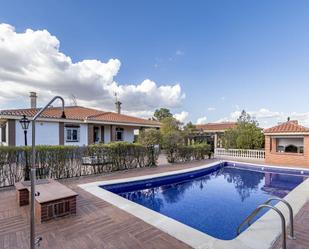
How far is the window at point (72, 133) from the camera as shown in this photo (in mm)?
18812

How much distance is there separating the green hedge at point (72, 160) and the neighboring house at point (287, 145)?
11.3 metres

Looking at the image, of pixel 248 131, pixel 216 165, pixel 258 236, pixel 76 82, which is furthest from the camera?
pixel 248 131

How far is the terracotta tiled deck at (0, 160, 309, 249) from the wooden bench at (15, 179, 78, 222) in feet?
→ 0.64

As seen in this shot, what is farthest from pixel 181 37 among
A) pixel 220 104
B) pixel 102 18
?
pixel 220 104

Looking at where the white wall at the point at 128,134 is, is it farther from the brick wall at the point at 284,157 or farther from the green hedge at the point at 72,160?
the brick wall at the point at 284,157

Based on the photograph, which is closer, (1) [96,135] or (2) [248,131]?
(2) [248,131]

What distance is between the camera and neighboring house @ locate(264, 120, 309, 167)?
51.2 ft

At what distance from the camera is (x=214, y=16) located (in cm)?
1263

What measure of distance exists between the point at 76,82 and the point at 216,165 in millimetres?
15017

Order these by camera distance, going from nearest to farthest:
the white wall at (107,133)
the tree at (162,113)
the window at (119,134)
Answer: the white wall at (107,133)
the window at (119,134)
the tree at (162,113)

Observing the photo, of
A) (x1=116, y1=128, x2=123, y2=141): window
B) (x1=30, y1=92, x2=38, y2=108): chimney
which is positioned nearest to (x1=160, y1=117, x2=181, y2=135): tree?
(x1=116, y1=128, x2=123, y2=141): window

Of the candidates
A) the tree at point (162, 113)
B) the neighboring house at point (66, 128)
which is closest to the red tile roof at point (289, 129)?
the neighboring house at point (66, 128)

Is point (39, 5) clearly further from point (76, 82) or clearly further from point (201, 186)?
point (201, 186)

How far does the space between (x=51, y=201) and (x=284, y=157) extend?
60.5 feet
